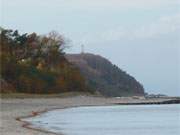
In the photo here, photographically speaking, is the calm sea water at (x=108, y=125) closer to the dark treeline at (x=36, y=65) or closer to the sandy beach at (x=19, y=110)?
the sandy beach at (x=19, y=110)

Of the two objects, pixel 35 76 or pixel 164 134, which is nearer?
pixel 164 134

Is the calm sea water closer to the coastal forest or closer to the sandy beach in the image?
the sandy beach

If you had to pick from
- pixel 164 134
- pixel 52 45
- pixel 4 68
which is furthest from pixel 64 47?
pixel 164 134

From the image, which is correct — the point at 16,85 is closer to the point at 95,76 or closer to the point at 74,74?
the point at 74,74

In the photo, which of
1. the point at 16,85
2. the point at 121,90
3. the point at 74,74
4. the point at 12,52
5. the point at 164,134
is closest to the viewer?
the point at 164,134

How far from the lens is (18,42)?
12075 cm

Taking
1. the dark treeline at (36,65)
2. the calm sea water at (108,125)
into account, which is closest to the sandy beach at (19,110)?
the calm sea water at (108,125)

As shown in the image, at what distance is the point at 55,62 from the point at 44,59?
2.88 metres

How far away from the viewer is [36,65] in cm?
12156

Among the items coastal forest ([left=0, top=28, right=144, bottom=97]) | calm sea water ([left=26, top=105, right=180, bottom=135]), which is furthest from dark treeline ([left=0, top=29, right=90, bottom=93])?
calm sea water ([left=26, top=105, right=180, bottom=135])

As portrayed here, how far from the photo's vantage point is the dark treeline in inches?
4291

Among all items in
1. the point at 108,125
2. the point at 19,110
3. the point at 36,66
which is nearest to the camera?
the point at 108,125

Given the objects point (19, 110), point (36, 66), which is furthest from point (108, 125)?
point (36, 66)

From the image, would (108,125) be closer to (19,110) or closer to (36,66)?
(19,110)
